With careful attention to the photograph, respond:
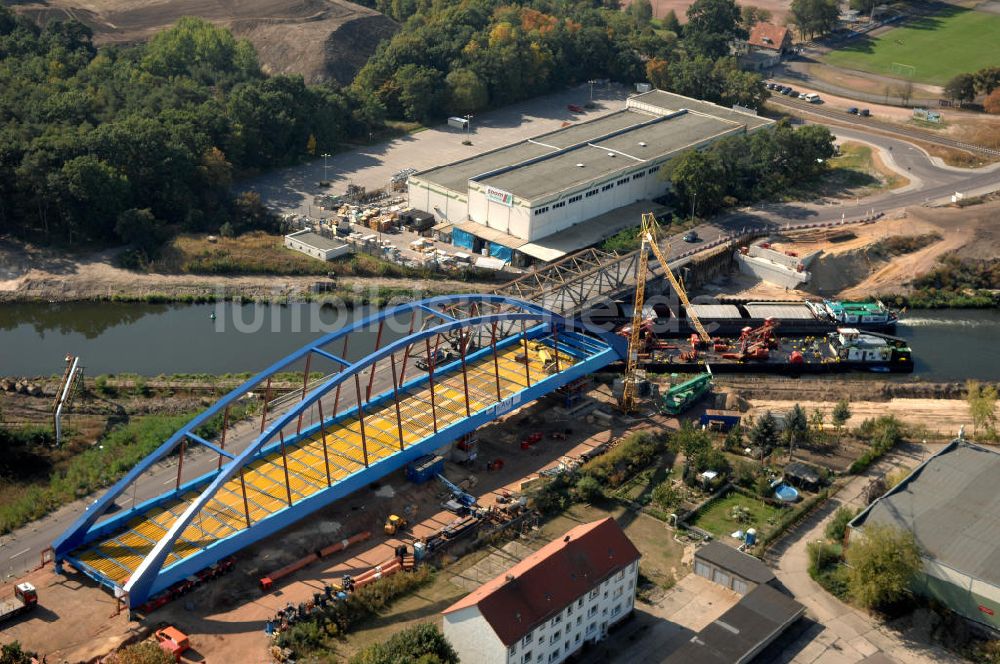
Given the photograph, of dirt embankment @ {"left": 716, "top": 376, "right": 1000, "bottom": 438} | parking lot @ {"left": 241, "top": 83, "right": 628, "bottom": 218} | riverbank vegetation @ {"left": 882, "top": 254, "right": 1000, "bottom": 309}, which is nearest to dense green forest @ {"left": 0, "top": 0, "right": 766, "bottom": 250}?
parking lot @ {"left": 241, "top": 83, "right": 628, "bottom": 218}

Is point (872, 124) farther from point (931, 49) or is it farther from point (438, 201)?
point (438, 201)

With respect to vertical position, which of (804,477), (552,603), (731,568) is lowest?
(804,477)

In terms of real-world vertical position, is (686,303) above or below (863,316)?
above

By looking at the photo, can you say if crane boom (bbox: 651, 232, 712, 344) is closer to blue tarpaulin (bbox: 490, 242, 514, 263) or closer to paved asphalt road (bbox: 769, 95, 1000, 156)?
Answer: blue tarpaulin (bbox: 490, 242, 514, 263)

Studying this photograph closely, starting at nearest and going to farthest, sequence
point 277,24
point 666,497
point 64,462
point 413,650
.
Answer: point 413,650 → point 666,497 → point 64,462 → point 277,24

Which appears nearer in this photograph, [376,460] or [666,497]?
[376,460]

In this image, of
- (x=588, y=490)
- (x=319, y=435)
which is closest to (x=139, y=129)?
(x=319, y=435)
